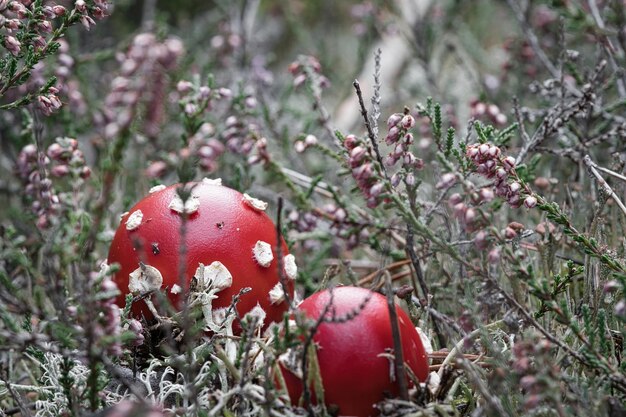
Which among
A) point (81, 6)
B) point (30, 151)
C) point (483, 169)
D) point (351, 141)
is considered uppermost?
point (81, 6)

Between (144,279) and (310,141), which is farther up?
(310,141)

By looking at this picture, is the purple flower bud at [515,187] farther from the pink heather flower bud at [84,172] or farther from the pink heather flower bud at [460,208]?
the pink heather flower bud at [84,172]

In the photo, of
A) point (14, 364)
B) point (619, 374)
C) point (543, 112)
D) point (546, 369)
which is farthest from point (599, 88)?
point (14, 364)

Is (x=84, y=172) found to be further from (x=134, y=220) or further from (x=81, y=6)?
(x=81, y=6)

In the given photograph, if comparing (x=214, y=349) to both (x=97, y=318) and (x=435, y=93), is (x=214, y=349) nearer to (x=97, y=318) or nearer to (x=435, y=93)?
(x=97, y=318)

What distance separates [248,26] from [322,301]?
10.3ft

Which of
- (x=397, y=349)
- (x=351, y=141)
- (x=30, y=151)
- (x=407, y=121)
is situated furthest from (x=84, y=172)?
(x=397, y=349)

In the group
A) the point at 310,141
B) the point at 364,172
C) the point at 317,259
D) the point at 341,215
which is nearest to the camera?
the point at 364,172

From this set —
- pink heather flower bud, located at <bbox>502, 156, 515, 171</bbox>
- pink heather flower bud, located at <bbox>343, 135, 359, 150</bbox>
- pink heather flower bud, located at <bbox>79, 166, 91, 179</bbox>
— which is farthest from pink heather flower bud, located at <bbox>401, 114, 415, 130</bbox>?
pink heather flower bud, located at <bbox>79, 166, 91, 179</bbox>

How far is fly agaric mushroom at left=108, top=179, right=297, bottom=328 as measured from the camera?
5.92 feet

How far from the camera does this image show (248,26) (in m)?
4.39

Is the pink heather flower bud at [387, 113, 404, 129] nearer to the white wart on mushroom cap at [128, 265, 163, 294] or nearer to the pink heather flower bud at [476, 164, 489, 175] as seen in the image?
the pink heather flower bud at [476, 164, 489, 175]

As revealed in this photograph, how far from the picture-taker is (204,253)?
1.82 m

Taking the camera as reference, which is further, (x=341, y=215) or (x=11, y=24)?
(x=341, y=215)
